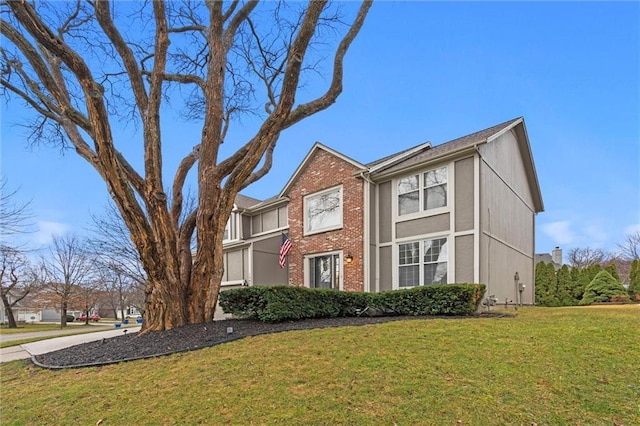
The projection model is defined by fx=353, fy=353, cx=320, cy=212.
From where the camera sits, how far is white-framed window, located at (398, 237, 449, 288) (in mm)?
11219

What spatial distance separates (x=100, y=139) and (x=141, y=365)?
4594mm

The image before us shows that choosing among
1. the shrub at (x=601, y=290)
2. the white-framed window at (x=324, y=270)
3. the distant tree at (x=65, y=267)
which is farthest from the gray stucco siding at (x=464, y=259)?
the distant tree at (x=65, y=267)

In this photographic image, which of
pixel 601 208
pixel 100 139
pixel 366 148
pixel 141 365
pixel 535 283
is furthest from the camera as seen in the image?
pixel 601 208

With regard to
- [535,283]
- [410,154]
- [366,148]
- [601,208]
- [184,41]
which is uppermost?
[184,41]

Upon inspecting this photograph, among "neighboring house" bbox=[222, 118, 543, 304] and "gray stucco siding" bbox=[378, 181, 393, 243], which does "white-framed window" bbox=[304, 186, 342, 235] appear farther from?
"gray stucco siding" bbox=[378, 181, 393, 243]

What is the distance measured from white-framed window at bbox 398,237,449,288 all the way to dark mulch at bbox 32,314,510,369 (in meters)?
5.02

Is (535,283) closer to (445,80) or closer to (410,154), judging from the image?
(410,154)

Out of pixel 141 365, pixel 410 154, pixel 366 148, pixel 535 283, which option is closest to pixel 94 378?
pixel 141 365

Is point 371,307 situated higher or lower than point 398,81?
lower

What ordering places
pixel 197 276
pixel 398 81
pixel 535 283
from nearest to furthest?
pixel 197 276 → pixel 398 81 → pixel 535 283

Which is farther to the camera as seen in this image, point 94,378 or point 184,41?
point 184,41

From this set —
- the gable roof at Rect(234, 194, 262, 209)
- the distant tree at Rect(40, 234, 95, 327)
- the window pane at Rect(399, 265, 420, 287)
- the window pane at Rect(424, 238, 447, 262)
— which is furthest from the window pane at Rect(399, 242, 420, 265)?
the distant tree at Rect(40, 234, 95, 327)

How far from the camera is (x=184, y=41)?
445 inches

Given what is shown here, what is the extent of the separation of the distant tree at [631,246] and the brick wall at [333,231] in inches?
1421
